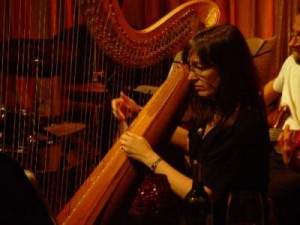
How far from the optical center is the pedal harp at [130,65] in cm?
172

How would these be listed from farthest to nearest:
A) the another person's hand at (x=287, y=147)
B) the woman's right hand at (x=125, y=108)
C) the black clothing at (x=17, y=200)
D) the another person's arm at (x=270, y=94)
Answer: the another person's arm at (x=270, y=94) < the another person's hand at (x=287, y=147) < the woman's right hand at (x=125, y=108) < the black clothing at (x=17, y=200)

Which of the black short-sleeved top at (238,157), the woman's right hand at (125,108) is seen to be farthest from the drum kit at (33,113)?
the black short-sleeved top at (238,157)

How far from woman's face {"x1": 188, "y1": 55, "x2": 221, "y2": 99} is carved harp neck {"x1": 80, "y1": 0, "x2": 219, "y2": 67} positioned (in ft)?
1.20

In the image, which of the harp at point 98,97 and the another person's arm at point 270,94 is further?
the another person's arm at point 270,94

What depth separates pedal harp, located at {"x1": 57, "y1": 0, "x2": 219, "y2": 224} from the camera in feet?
5.65

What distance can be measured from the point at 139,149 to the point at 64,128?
117 cm

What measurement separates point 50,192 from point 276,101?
165cm

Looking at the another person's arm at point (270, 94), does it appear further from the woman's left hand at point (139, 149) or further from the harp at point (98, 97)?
the woman's left hand at point (139, 149)

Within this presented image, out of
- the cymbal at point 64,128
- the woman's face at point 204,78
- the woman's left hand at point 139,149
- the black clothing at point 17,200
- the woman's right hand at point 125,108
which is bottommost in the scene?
the cymbal at point 64,128

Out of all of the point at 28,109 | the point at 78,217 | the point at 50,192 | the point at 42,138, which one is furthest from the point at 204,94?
the point at 42,138

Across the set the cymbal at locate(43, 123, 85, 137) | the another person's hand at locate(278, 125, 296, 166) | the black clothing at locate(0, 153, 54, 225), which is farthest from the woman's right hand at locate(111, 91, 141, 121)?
the black clothing at locate(0, 153, 54, 225)

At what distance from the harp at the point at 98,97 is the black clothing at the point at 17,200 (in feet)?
2.87

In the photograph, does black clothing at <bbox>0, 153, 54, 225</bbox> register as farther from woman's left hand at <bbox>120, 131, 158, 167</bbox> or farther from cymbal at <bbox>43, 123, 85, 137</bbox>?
cymbal at <bbox>43, 123, 85, 137</bbox>

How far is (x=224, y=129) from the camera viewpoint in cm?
171
